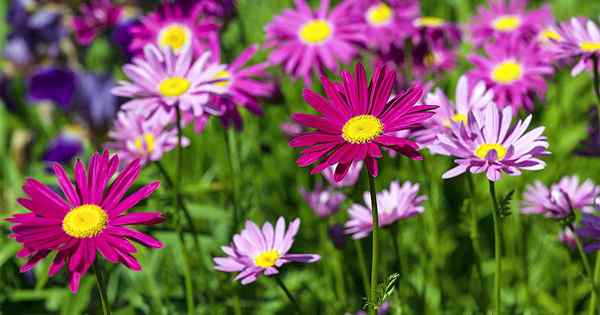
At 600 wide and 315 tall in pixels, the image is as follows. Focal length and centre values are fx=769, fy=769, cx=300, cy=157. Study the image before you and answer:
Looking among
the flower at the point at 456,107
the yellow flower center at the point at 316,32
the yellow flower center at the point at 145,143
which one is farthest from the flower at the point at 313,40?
the flower at the point at 456,107

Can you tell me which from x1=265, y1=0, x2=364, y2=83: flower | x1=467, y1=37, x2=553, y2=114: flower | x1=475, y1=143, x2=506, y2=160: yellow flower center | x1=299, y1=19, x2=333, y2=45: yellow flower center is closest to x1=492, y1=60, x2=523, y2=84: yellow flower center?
x1=467, y1=37, x2=553, y2=114: flower

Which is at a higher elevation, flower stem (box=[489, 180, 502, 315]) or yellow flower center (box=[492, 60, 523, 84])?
yellow flower center (box=[492, 60, 523, 84])

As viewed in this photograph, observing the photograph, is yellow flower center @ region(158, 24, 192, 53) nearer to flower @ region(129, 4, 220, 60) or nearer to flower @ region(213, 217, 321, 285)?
flower @ region(129, 4, 220, 60)

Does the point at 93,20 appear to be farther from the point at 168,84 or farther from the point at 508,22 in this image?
the point at 508,22

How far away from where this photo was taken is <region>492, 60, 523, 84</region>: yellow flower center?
1.62 meters

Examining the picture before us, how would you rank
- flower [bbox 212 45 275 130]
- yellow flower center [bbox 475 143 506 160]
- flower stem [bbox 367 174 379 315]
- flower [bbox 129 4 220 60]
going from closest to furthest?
flower stem [bbox 367 174 379 315] < yellow flower center [bbox 475 143 506 160] < flower [bbox 212 45 275 130] < flower [bbox 129 4 220 60]

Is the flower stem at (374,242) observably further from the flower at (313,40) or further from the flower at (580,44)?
the flower at (313,40)

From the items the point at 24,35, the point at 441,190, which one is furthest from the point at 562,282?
the point at 24,35

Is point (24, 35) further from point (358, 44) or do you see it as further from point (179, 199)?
point (179, 199)

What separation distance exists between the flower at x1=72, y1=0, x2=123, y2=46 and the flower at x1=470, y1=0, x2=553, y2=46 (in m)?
0.92

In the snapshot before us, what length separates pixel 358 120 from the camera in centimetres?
101

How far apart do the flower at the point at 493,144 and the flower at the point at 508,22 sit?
83 cm

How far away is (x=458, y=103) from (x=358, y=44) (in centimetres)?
62

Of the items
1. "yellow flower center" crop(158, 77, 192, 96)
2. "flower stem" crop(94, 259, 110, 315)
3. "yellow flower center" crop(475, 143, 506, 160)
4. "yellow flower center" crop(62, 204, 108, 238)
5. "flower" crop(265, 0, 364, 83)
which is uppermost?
"flower" crop(265, 0, 364, 83)
